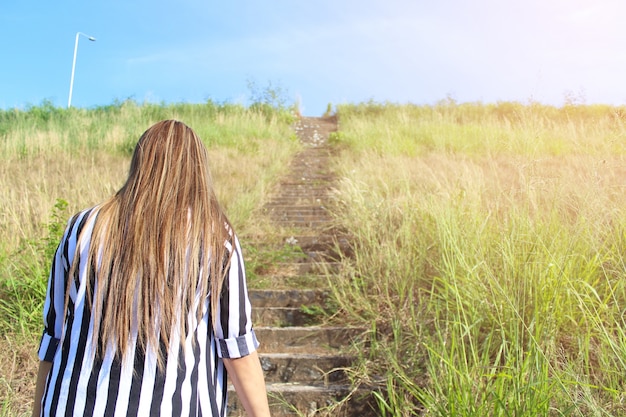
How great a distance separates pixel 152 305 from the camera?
1289 mm

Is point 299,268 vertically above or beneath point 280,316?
above

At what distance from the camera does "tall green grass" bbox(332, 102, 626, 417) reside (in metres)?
2.06

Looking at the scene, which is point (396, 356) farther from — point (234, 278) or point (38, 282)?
point (38, 282)

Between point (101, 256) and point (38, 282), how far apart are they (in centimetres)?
278

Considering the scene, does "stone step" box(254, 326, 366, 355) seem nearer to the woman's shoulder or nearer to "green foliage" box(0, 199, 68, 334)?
"green foliage" box(0, 199, 68, 334)

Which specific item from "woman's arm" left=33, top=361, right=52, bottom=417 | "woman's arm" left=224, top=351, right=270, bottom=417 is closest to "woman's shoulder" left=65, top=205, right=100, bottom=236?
"woman's arm" left=33, top=361, right=52, bottom=417

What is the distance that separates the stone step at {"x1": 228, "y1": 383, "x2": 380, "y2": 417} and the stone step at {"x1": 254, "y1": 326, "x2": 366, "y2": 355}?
41 cm

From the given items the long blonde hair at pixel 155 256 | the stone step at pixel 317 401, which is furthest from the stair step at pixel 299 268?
the long blonde hair at pixel 155 256

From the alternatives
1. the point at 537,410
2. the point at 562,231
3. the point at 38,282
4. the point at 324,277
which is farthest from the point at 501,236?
the point at 38,282

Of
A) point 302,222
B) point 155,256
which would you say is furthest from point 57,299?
point 302,222

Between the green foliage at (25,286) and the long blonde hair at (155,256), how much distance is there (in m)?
2.51

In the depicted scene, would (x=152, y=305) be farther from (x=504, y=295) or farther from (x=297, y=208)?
(x=297, y=208)

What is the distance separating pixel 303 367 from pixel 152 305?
2.16 meters

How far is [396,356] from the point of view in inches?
109
